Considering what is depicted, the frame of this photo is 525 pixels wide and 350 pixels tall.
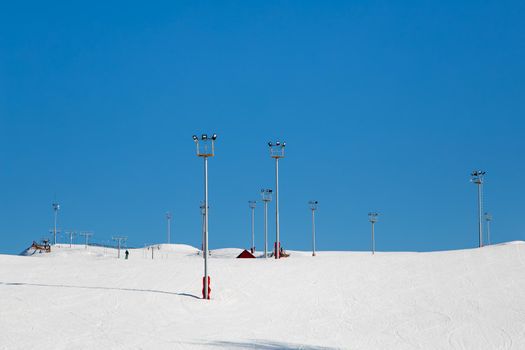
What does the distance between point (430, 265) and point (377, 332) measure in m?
19.5

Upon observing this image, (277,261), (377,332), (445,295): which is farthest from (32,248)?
(377,332)

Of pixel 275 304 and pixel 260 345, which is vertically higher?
pixel 260 345

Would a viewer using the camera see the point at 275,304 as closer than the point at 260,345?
No

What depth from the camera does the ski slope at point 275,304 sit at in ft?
74.7

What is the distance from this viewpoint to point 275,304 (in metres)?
32.0

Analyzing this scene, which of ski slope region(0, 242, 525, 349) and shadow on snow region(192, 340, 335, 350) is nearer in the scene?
shadow on snow region(192, 340, 335, 350)

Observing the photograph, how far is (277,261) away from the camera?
160 ft

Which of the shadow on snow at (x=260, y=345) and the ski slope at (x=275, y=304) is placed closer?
the shadow on snow at (x=260, y=345)

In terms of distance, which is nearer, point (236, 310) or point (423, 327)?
point (423, 327)

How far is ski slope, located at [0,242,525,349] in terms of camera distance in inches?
897

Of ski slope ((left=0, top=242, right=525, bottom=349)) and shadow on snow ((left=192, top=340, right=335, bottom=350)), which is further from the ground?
shadow on snow ((left=192, top=340, right=335, bottom=350))

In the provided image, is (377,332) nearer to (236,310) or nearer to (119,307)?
(236,310)

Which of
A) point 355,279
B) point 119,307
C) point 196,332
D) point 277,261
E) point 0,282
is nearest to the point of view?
point 196,332

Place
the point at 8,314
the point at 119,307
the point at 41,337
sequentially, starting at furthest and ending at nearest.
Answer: the point at 119,307, the point at 8,314, the point at 41,337
